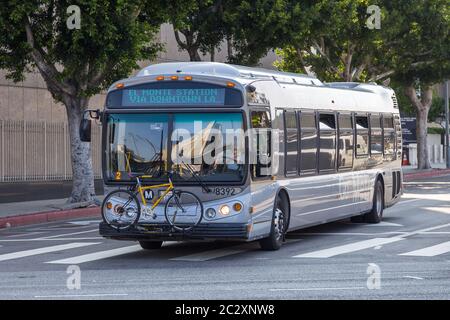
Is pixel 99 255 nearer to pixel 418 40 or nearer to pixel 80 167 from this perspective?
pixel 80 167

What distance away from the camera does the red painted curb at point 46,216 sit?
23500 mm

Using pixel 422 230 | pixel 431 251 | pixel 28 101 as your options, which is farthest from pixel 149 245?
pixel 28 101

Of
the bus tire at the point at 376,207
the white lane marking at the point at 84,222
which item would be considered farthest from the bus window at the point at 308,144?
the white lane marking at the point at 84,222

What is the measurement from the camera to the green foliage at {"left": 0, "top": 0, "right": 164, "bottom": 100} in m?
24.5

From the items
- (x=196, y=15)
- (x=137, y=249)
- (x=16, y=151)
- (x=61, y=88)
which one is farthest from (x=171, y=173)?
(x=16, y=151)

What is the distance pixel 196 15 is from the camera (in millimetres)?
33406

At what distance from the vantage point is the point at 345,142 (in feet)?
64.4

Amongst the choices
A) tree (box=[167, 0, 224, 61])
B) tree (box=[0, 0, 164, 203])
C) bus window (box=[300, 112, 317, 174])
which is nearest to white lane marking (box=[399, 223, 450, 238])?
bus window (box=[300, 112, 317, 174])

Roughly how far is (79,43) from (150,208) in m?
10.9

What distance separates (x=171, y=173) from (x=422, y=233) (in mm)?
5844

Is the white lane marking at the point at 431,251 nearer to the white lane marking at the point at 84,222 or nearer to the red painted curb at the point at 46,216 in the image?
the white lane marking at the point at 84,222

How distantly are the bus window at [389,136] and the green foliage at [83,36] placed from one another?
21.6 feet
